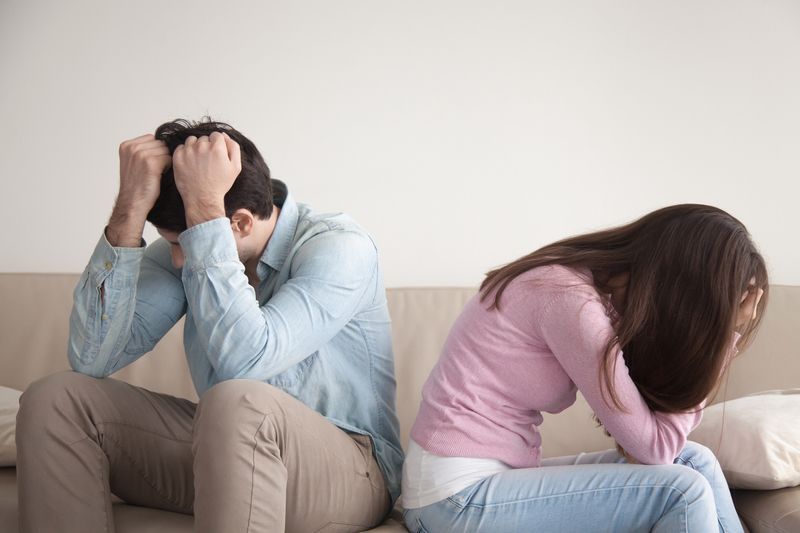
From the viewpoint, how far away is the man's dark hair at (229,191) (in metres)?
1.49

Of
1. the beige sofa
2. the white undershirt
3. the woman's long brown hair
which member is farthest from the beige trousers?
the beige sofa

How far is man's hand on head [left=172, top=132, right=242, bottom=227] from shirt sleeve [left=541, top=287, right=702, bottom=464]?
0.58m

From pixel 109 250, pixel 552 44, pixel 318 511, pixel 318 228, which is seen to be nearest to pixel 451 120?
pixel 552 44

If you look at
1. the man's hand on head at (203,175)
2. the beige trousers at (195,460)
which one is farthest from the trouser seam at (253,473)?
the man's hand on head at (203,175)

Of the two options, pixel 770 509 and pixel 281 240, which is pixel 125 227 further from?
pixel 770 509

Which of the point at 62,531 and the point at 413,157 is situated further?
the point at 413,157

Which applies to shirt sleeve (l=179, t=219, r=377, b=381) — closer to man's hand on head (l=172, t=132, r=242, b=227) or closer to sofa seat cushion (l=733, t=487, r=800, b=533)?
man's hand on head (l=172, t=132, r=242, b=227)

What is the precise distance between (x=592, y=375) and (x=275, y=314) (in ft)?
1.70

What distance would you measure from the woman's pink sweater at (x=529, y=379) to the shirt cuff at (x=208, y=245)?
0.41 metres

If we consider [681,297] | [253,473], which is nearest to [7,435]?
[253,473]

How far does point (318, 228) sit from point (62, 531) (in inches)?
26.3

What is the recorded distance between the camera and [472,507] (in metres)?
1.28

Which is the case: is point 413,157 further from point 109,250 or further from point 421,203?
point 109,250

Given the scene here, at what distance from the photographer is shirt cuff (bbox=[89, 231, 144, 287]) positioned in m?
1.47
